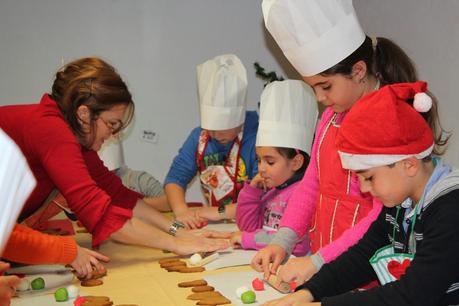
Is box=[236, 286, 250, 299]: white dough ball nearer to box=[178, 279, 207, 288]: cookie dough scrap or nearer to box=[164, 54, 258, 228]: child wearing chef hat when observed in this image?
box=[178, 279, 207, 288]: cookie dough scrap

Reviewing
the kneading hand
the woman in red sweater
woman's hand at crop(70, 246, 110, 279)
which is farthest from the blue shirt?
the kneading hand

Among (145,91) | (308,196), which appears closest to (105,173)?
(308,196)

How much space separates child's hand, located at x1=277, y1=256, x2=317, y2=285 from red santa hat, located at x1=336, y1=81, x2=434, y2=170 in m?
0.38

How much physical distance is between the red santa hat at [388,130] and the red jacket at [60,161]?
856mm

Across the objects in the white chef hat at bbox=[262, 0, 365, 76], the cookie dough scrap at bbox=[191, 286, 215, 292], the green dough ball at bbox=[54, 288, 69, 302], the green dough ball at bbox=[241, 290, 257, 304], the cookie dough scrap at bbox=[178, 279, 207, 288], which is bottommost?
the cookie dough scrap at bbox=[178, 279, 207, 288]

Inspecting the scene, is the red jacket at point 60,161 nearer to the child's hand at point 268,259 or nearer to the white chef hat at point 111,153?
the child's hand at point 268,259

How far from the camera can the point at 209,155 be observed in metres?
2.35

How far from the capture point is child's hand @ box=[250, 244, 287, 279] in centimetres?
150

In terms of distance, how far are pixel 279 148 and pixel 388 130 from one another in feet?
2.92

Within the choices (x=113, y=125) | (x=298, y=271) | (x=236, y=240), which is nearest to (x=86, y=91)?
(x=113, y=125)

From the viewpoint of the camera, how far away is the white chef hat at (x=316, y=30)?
152cm

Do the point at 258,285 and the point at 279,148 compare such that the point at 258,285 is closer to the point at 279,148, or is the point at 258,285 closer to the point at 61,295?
the point at 61,295

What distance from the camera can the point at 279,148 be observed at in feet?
Result: 6.31

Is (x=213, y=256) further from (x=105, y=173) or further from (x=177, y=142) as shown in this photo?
(x=177, y=142)
